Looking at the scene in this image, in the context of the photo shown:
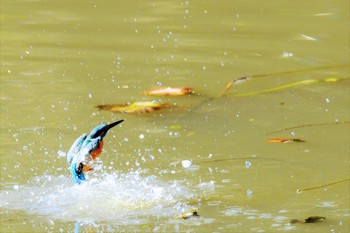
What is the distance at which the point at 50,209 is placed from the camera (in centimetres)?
391

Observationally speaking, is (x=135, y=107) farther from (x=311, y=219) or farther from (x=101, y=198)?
(x=311, y=219)

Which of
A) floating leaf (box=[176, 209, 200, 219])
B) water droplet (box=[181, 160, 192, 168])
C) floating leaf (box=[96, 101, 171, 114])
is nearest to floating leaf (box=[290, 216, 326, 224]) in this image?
floating leaf (box=[176, 209, 200, 219])

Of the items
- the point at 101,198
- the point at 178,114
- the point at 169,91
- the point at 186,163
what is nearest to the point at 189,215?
the point at 101,198

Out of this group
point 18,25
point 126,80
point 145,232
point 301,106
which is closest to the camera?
point 145,232

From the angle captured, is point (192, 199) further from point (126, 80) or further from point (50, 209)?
point (126, 80)

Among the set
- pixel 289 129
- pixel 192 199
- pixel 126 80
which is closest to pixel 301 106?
pixel 289 129

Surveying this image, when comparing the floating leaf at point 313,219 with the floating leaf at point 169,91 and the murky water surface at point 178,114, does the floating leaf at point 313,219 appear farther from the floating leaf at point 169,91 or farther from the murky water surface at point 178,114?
the floating leaf at point 169,91

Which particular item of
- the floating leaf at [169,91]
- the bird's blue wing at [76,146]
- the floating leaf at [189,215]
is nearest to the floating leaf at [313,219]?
the floating leaf at [189,215]

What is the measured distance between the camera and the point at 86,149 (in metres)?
3.70

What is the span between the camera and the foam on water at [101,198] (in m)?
3.84

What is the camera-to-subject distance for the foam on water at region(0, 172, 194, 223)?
151 inches

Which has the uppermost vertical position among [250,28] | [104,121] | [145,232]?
[250,28]

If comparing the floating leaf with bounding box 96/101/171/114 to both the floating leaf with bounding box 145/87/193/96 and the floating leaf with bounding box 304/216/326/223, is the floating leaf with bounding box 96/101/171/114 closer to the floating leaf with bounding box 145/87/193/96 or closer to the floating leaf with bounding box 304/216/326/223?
the floating leaf with bounding box 145/87/193/96

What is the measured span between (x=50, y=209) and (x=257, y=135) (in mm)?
1305
